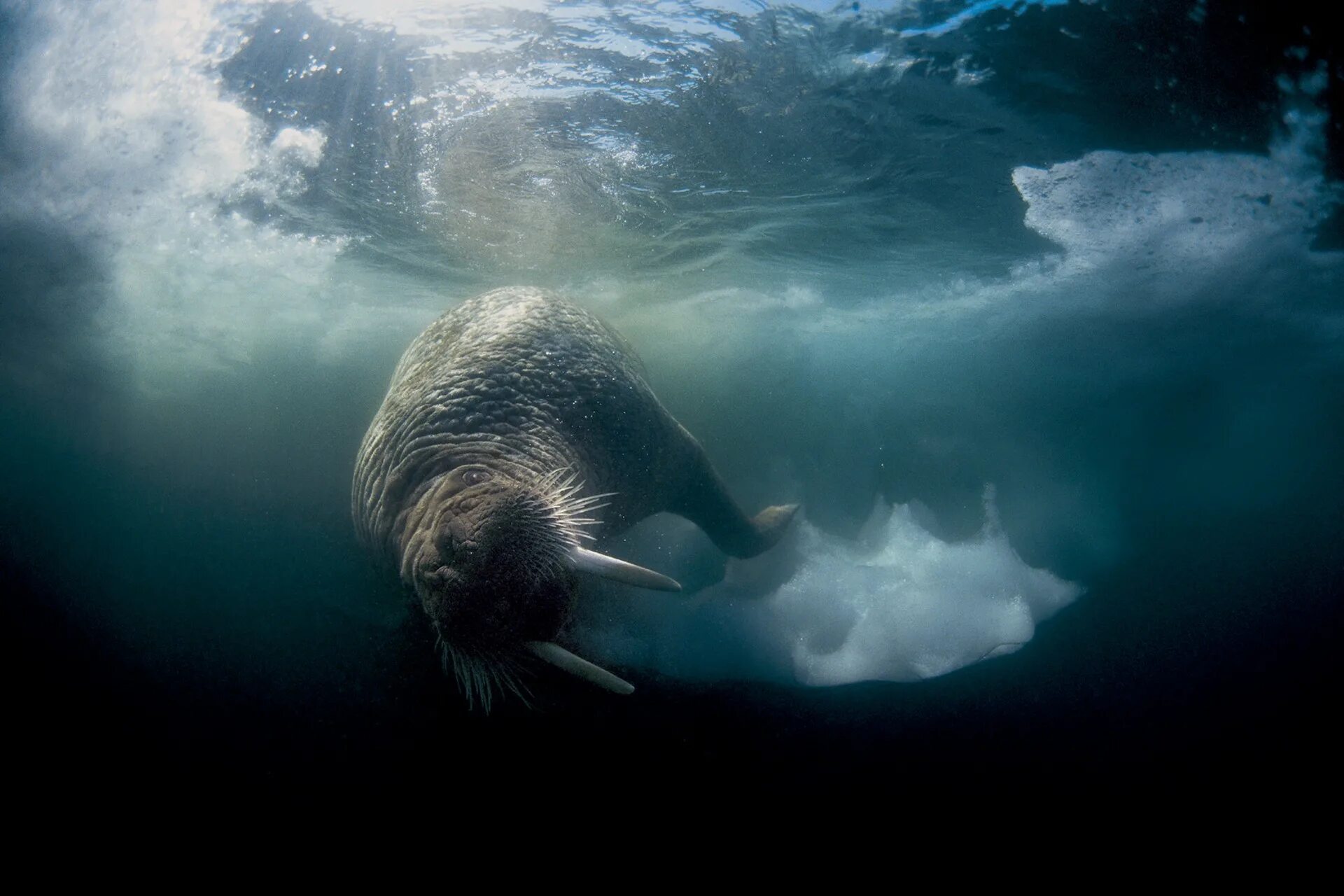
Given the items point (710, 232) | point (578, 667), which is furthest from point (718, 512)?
point (710, 232)

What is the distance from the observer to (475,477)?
11.3 ft

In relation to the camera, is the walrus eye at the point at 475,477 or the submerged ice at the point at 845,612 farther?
the submerged ice at the point at 845,612

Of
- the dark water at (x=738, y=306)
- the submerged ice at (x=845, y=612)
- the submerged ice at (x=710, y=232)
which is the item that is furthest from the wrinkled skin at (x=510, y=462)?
the submerged ice at (x=710, y=232)

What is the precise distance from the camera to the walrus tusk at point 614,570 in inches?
105

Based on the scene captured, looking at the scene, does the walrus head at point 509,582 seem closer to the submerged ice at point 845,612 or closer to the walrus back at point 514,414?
the walrus back at point 514,414

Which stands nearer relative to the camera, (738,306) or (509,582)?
(509,582)

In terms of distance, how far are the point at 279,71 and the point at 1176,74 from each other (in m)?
10.5

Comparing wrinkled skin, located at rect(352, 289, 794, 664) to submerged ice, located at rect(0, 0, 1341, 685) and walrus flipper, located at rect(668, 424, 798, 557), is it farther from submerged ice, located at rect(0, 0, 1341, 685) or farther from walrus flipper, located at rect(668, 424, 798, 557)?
submerged ice, located at rect(0, 0, 1341, 685)

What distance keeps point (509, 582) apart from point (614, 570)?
1.57 feet

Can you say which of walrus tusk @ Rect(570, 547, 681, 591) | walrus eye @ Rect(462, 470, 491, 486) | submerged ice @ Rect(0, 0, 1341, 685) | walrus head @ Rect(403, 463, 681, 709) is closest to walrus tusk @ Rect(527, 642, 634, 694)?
walrus head @ Rect(403, 463, 681, 709)

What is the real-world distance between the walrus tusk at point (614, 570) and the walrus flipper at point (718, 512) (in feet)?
9.93

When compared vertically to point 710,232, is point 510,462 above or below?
below

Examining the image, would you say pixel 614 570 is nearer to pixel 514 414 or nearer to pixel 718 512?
pixel 514 414

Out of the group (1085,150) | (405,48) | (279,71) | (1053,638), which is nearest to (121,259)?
(279,71)
